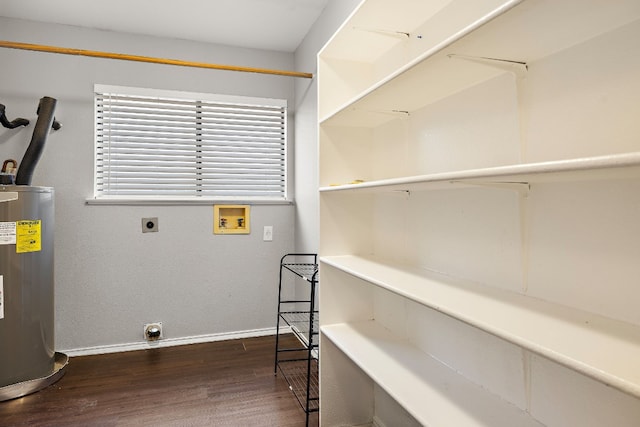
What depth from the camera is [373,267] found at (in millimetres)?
1570

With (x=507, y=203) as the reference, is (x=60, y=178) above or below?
above

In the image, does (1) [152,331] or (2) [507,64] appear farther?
(1) [152,331]

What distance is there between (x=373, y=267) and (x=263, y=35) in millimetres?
2153

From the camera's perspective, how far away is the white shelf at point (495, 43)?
77 centimetres

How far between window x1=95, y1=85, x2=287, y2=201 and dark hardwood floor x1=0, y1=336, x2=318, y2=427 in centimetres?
119

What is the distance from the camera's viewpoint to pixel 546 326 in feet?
2.69

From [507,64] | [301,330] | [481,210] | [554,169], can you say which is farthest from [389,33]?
[301,330]

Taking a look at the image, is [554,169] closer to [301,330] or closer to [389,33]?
[389,33]

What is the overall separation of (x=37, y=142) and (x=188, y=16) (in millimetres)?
1268

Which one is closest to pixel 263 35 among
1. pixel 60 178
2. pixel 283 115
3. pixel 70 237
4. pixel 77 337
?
pixel 283 115

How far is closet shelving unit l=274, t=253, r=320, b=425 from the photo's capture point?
2.09 metres

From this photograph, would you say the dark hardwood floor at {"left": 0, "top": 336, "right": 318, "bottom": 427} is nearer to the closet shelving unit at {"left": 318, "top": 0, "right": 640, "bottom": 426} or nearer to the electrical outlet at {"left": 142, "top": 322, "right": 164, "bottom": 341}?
the electrical outlet at {"left": 142, "top": 322, "right": 164, "bottom": 341}

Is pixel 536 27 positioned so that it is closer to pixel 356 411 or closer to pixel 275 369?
pixel 356 411

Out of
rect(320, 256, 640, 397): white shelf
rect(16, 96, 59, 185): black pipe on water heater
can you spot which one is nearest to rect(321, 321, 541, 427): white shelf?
rect(320, 256, 640, 397): white shelf
